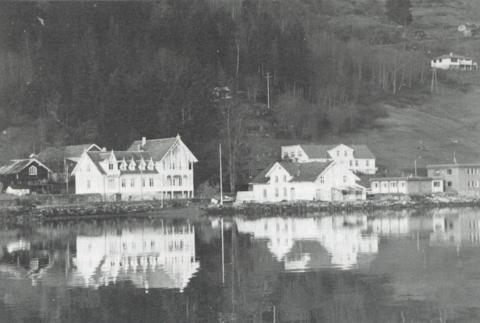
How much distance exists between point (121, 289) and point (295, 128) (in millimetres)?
77322

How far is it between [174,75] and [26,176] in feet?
78.1

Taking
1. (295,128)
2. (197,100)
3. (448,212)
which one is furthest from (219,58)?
(448,212)

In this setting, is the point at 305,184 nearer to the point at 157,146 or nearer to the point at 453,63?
the point at 157,146

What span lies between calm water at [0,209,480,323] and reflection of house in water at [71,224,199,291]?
0.06 meters

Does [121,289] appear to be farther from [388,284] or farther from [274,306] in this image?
[388,284]

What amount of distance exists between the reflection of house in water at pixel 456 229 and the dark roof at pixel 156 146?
2617cm

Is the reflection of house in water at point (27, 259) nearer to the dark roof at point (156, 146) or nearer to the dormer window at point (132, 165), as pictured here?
the dormer window at point (132, 165)

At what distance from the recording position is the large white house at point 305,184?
251ft

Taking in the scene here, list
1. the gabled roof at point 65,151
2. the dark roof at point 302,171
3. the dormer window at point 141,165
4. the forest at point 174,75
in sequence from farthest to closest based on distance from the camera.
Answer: the forest at point 174,75 < the gabled roof at point 65,151 < the dormer window at point 141,165 < the dark roof at point 302,171

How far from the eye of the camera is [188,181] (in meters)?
80.5

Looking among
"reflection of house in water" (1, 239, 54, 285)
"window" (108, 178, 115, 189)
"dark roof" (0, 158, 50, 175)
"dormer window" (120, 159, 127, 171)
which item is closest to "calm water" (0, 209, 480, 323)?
"reflection of house in water" (1, 239, 54, 285)

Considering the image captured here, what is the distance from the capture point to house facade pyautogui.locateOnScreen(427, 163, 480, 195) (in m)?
84.9

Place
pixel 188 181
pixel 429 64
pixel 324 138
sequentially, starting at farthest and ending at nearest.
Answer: pixel 429 64 < pixel 324 138 < pixel 188 181

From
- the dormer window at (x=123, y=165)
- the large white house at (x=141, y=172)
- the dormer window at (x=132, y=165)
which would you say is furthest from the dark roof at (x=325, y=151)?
the dormer window at (x=123, y=165)
